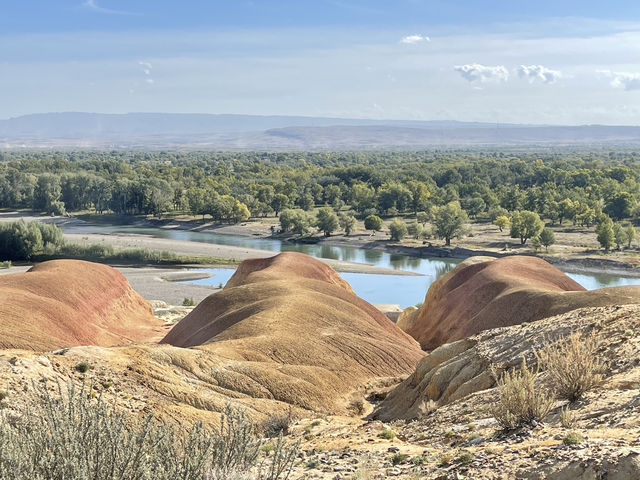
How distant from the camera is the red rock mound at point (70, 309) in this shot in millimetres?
30812

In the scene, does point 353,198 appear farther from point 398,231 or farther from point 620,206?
point 620,206

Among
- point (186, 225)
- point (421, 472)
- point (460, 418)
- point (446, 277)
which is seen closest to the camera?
point (421, 472)

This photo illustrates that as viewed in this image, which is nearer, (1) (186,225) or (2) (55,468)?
(2) (55,468)

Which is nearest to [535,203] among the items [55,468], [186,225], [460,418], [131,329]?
[186,225]

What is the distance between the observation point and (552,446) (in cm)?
1089

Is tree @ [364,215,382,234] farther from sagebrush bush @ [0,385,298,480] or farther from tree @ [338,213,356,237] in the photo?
sagebrush bush @ [0,385,298,480]

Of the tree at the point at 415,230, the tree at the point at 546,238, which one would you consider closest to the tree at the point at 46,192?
the tree at the point at 415,230

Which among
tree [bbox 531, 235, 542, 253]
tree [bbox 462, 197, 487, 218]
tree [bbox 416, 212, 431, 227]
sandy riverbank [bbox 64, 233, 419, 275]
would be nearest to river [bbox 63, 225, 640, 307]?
sandy riverbank [bbox 64, 233, 419, 275]

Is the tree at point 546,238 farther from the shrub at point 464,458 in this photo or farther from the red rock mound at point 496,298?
the shrub at point 464,458

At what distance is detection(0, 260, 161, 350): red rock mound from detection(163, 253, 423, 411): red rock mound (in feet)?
16.4

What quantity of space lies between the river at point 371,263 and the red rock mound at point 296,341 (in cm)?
2718

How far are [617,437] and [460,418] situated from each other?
5.01 metres

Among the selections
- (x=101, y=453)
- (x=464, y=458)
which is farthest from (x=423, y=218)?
(x=101, y=453)

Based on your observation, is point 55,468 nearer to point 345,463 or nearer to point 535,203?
point 345,463
